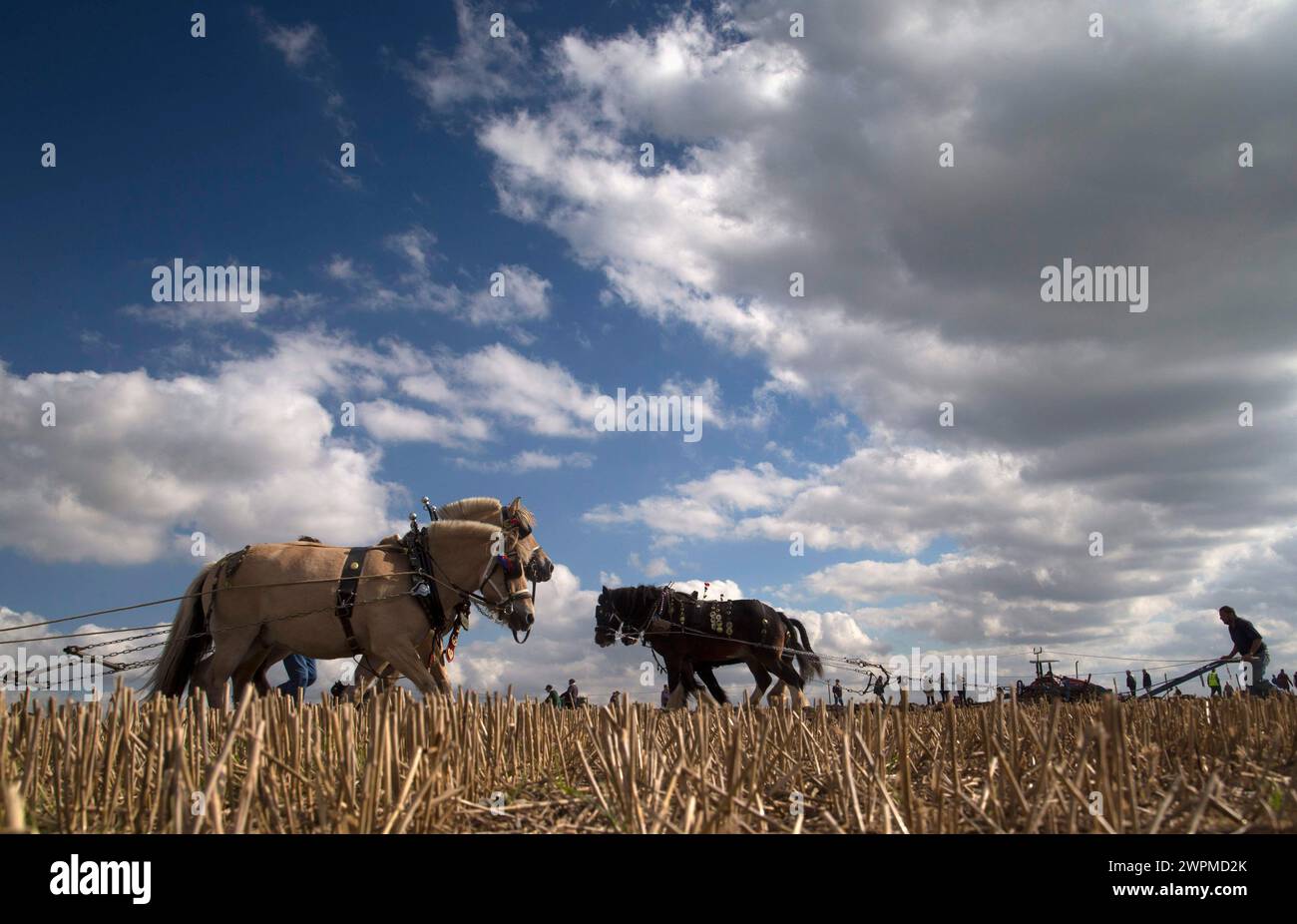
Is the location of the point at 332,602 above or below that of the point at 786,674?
above

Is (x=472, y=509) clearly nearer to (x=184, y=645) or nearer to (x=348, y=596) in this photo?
(x=348, y=596)

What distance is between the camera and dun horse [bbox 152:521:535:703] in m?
8.88

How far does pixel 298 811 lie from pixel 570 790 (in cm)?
121

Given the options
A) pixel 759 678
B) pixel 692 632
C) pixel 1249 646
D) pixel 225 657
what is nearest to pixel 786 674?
pixel 759 678

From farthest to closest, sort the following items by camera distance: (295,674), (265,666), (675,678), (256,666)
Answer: (675,678) → (295,674) → (265,666) → (256,666)

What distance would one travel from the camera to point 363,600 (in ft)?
29.0

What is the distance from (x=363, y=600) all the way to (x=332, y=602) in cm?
39

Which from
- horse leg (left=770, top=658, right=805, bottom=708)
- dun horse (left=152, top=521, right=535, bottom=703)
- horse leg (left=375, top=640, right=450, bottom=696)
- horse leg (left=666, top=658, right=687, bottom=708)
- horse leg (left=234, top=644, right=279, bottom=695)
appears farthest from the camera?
horse leg (left=770, top=658, right=805, bottom=708)

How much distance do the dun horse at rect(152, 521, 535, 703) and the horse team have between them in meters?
0.01

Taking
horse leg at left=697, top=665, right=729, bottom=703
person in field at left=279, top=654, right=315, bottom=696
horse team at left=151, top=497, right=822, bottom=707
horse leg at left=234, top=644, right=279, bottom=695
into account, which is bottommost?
horse leg at left=697, top=665, right=729, bottom=703

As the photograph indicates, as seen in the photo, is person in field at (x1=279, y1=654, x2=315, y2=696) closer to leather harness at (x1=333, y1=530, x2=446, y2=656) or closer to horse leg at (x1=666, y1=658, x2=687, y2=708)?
leather harness at (x1=333, y1=530, x2=446, y2=656)

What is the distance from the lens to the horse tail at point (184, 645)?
29.8 feet

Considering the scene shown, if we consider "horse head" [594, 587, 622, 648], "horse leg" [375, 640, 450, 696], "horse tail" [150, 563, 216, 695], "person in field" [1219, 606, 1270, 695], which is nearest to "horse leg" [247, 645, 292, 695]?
"horse tail" [150, 563, 216, 695]
